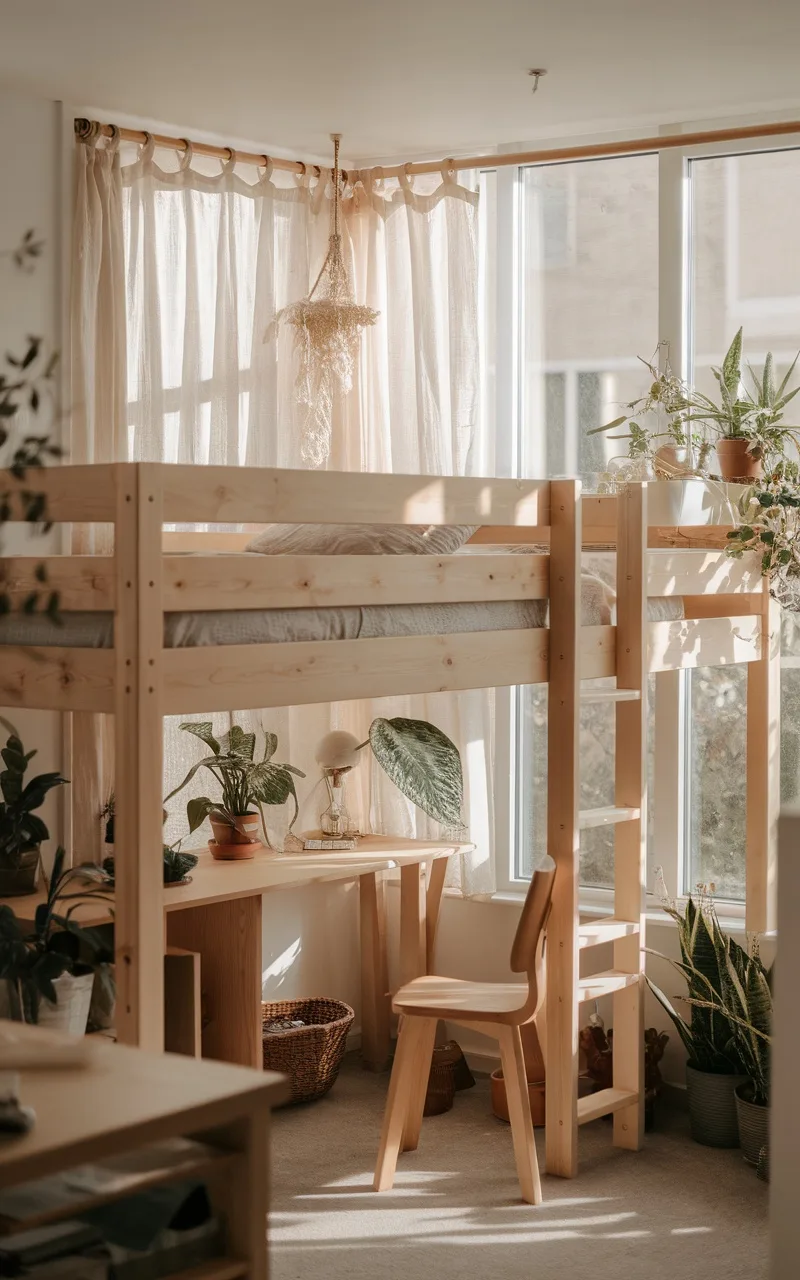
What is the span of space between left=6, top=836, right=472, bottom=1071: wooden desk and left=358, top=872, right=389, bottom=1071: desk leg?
141mm

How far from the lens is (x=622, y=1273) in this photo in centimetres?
313

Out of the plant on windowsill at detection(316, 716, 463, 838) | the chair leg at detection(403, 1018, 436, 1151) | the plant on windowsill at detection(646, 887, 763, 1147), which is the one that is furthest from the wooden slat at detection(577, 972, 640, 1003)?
the plant on windowsill at detection(316, 716, 463, 838)

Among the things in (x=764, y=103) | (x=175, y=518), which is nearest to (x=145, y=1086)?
(x=175, y=518)

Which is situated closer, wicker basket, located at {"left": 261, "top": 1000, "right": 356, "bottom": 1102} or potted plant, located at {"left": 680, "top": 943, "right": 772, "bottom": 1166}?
potted plant, located at {"left": 680, "top": 943, "right": 772, "bottom": 1166}

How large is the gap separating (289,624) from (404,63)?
1560 millimetres

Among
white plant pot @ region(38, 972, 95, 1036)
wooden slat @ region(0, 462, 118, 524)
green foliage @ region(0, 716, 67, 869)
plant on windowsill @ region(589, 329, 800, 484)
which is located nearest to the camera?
wooden slat @ region(0, 462, 118, 524)

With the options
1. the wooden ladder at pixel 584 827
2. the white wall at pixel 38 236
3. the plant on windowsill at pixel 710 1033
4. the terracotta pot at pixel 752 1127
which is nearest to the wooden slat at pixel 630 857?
the wooden ladder at pixel 584 827

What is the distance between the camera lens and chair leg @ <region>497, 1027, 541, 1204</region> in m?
3.47

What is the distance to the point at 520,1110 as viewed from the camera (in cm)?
348

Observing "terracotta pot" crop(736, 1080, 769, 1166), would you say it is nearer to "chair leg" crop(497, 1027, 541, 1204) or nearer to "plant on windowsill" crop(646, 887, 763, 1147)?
"plant on windowsill" crop(646, 887, 763, 1147)

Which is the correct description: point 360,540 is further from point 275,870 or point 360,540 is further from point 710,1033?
point 710,1033

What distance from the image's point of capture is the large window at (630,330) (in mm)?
4281

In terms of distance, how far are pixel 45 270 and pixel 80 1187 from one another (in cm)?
294

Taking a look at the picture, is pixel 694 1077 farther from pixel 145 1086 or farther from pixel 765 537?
pixel 145 1086
